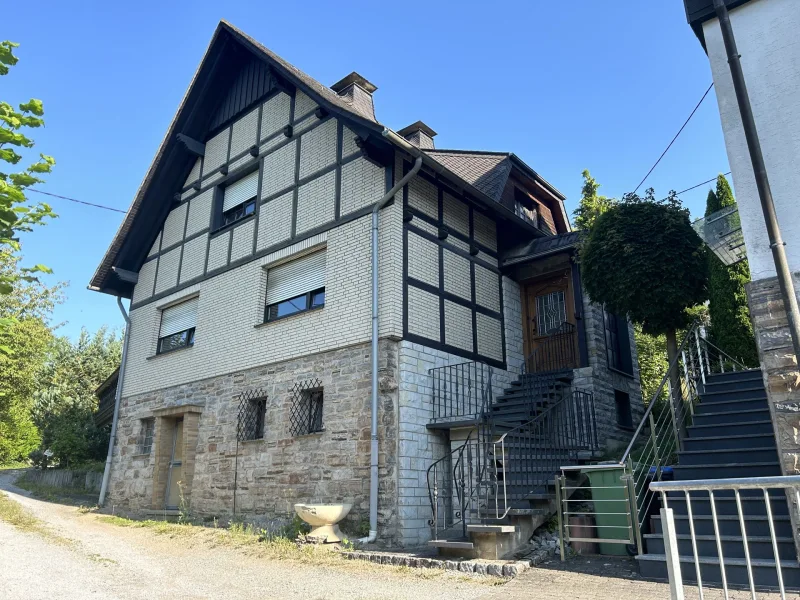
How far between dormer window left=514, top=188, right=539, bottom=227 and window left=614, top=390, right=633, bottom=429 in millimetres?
4178

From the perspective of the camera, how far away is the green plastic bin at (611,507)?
21.3ft

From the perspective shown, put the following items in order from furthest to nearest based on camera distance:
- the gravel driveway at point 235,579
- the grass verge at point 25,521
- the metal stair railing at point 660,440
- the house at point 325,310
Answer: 1. the house at point 325,310
2. the grass verge at point 25,521
3. the metal stair railing at point 660,440
4. the gravel driveway at point 235,579

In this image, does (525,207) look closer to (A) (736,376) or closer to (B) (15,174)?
(A) (736,376)

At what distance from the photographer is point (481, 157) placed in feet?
42.8

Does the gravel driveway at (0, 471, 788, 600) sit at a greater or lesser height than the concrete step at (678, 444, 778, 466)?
lesser

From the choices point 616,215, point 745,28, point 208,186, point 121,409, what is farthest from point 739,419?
point 121,409

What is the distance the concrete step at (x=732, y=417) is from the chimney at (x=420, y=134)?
841 centimetres

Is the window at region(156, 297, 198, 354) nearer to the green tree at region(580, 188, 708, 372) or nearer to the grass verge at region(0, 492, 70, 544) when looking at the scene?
the grass verge at region(0, 492, 70, 544)

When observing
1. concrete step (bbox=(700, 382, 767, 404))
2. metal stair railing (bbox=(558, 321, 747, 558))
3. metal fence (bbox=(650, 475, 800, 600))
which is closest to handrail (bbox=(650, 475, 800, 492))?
metal fence (bbox=(650, 475, 800, 600))

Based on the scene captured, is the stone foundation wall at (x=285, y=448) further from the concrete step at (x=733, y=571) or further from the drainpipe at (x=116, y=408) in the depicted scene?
the concrete step at (x=733, y=571)

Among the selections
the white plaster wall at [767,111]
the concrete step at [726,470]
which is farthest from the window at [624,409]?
the white plaster wall at [767,111]

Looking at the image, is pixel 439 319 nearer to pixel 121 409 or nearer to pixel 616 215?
pixel 616 215

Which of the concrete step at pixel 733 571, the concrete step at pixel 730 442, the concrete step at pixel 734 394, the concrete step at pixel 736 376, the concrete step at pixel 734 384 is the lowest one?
the concrete step at pixel 733 571

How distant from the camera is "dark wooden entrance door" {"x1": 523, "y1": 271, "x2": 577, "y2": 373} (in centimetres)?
1083
